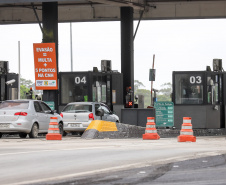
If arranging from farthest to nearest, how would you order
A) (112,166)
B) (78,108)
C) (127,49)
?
1. (127,49)
2. (78,108)
3. (112,166)

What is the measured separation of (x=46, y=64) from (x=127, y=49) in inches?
316

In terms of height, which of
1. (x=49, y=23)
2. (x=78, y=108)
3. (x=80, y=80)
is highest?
(x=49, y=23)

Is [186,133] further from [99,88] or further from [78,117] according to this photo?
[99,88]

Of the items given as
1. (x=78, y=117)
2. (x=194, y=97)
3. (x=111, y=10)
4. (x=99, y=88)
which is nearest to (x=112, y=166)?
(x=78, y=117)

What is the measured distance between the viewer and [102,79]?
42000 millimetres

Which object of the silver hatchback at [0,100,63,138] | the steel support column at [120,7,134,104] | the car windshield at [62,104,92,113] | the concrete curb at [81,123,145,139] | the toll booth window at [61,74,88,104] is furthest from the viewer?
the steel support column at [120,7,134,104]

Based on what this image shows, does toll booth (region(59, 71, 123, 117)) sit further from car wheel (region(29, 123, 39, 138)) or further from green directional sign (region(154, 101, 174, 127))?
car wheel (region(29, 123, 39, 138))

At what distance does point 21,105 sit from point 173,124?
10.7 metres

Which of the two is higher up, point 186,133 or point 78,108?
point 78,108

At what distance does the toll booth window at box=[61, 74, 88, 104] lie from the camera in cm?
4017

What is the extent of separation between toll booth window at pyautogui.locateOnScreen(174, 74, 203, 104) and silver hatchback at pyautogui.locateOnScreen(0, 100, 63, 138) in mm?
10058

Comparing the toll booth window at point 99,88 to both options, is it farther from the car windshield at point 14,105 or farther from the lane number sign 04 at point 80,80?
the car windshield at point 14,105

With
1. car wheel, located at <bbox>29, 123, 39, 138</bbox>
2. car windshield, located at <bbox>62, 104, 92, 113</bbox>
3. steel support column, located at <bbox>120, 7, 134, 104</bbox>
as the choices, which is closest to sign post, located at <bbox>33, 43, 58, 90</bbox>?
car windshield, located at <bbox>62, 104, 92, 113</bbox>

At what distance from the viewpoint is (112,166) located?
13859mm
